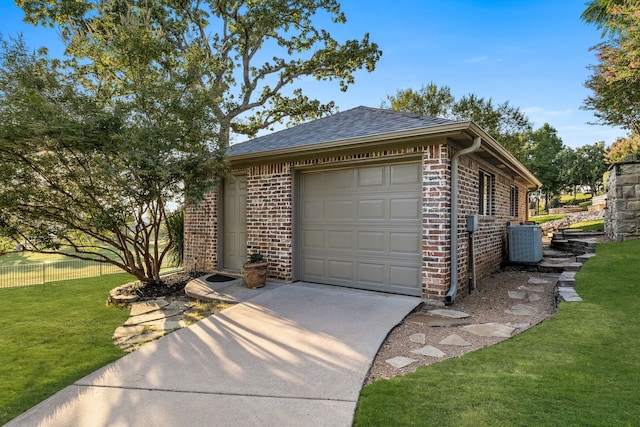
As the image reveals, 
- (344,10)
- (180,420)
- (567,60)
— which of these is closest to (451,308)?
(180,420)

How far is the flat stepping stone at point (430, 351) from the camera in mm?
3244

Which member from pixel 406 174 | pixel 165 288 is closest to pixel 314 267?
pixel 406 174

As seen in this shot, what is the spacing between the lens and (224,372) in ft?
9.89

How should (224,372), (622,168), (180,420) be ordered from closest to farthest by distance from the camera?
1. (180,420)
2. (224,372)
3. (622,168)

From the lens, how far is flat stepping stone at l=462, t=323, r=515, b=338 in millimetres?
3721

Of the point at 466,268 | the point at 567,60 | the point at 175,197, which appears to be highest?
the point at 567,60

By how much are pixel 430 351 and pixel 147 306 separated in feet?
14.4

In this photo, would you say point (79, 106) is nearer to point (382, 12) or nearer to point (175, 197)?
point (175, 197)

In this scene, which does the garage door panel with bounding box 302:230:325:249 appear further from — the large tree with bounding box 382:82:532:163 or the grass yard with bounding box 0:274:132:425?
the large tree with bounding box 382:82:532:163

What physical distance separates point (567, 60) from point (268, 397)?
1386 cm

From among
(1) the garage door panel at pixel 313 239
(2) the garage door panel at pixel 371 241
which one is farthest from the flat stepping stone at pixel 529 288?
(1) the garage door panel at pixel 313 239

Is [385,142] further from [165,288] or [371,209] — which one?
[165,288]

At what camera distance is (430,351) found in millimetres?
3316

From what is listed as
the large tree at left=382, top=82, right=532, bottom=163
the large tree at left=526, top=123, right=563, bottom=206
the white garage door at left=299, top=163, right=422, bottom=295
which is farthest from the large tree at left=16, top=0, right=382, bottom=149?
the large tree at left=526, top=123, right=563, bottom=206
